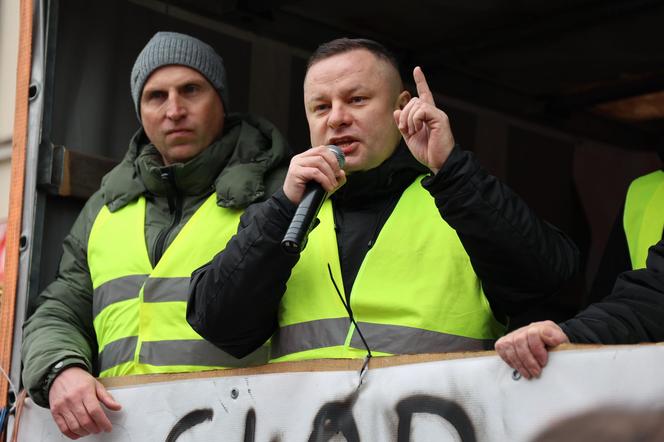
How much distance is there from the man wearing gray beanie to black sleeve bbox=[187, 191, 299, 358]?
0.81 ft

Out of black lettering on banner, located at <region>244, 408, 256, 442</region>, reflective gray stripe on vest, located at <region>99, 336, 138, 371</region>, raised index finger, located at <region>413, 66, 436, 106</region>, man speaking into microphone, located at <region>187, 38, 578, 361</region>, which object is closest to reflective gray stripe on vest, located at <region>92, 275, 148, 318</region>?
reflective gray stripe on vest, located at <region>99, 336, 138, 371</region>

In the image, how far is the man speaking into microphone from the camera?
8.07ft

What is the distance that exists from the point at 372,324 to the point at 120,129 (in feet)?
5.73

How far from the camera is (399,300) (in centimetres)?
259

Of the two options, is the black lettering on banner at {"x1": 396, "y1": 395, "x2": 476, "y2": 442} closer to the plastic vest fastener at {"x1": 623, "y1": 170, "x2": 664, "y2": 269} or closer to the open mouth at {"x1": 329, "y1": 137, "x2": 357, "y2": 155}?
the open mouth at {"x1": 329, "y1": 137, "x2": 357, "y2": 155}

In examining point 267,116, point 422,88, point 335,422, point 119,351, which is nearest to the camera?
point 335,422

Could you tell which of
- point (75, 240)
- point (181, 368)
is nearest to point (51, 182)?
point (75, 240)

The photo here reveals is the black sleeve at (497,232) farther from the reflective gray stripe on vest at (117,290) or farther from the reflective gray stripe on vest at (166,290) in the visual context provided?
the reflective gray stripe on vest at (117,290)

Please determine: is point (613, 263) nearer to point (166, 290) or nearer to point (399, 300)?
point (399, 300)

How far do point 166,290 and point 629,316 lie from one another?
1345 millimetres

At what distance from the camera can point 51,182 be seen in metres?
3.69

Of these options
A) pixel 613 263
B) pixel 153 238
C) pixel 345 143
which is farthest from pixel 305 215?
pixel 613 263

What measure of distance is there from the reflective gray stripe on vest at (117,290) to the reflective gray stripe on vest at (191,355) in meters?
0.20

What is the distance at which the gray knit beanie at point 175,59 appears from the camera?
3.52m
